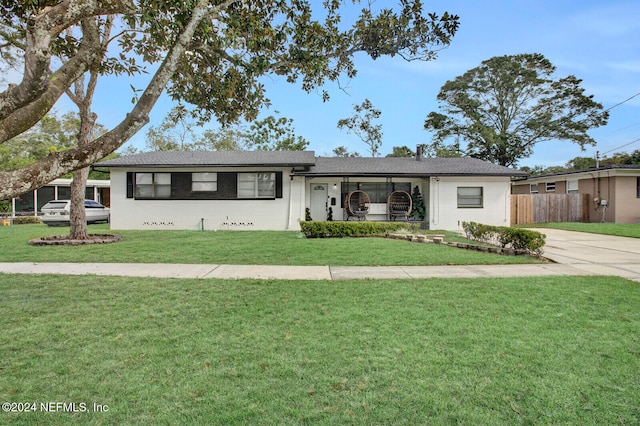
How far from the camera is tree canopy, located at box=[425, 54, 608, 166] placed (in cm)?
3127

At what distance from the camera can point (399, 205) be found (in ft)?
55.8

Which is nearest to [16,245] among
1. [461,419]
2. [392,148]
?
[461,419]

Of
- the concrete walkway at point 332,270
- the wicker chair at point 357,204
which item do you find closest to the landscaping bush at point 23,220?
the concrete walkway at point 332,270

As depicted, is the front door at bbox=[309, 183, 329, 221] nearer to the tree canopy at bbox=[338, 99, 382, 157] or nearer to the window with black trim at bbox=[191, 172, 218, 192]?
the window with black trim at bbox=[191, 172, 218, 192]

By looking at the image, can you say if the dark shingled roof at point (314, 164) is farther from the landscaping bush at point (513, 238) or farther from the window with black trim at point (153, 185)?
the landscaping bush at point (513, 238)

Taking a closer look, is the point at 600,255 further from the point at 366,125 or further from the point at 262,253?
the point at 366,125

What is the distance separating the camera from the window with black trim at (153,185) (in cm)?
1606

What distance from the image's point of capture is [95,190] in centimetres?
2512

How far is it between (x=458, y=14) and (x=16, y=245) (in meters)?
12.8

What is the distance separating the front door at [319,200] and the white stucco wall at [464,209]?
506cm

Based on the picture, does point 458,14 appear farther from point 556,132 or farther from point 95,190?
point 556,132

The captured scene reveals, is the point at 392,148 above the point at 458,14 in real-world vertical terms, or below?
above

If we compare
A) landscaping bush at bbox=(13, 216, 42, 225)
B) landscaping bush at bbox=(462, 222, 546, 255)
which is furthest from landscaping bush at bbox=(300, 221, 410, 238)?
landscaping bush at bbox=(13, 216, 42, 225)

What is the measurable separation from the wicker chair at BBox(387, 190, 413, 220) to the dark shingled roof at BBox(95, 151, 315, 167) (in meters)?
4.34
